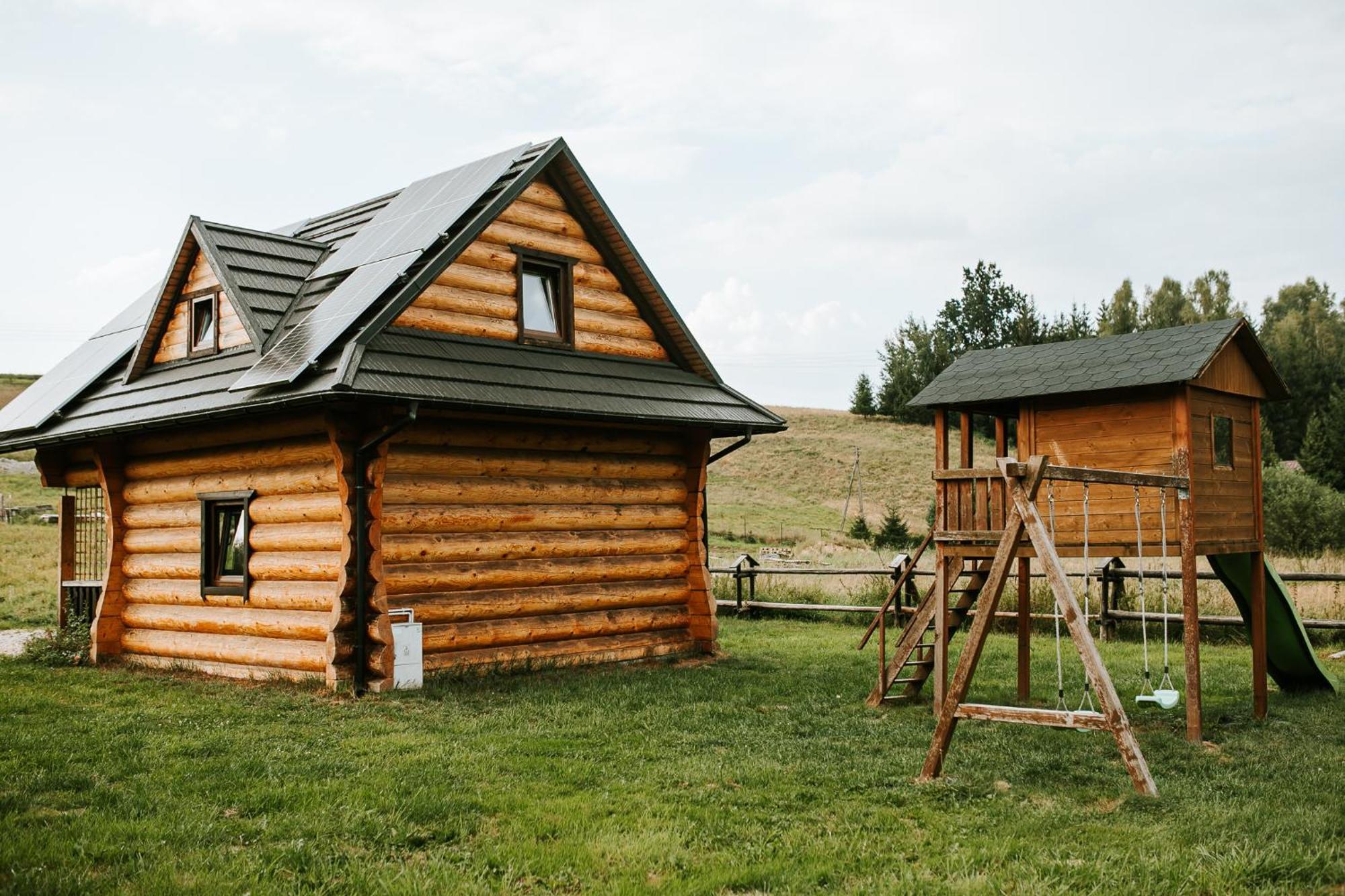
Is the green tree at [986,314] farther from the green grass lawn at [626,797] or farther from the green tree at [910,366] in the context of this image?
the green grass lawn at [626,797]

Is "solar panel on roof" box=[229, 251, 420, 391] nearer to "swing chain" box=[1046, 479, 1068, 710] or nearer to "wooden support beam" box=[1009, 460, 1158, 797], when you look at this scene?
"swing chain" box=[1046, 479, 1068, 710]

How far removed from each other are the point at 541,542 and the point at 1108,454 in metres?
6.64

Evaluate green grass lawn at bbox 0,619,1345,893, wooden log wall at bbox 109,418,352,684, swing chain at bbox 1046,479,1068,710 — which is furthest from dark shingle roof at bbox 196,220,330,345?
swing chain at bbox 1046,479,1068,710

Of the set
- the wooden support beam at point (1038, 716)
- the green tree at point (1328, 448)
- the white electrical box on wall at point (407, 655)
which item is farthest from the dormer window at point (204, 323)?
the green tree at point (1328, 448)

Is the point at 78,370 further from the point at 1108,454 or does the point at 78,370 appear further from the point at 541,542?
the point at 1108,454

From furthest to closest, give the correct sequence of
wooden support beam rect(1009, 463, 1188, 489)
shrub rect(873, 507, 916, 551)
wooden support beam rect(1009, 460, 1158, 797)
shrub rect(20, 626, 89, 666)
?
shrub rect(873, 507, 916, 551), shrub rect(20, 626, 89, 666), wooden support beam rect(1009, 463, 1188, 489), wooden support beam rect(1009, 460, 1158, 797)

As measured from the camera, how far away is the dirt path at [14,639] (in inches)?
663

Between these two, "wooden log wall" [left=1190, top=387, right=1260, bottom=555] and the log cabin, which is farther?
the log cabin

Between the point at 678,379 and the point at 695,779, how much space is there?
834 cm

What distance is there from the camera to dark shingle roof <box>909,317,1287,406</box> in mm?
11492

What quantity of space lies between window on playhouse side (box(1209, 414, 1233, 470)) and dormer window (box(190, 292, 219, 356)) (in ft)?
40.3

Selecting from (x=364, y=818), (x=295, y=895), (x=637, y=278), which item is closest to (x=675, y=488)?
(x=637, y=278)

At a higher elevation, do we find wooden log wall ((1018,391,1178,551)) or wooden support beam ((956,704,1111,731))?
wooden log wall ((1018,391,1178,551))

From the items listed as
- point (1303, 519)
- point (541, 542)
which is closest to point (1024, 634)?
point (541, 542)
